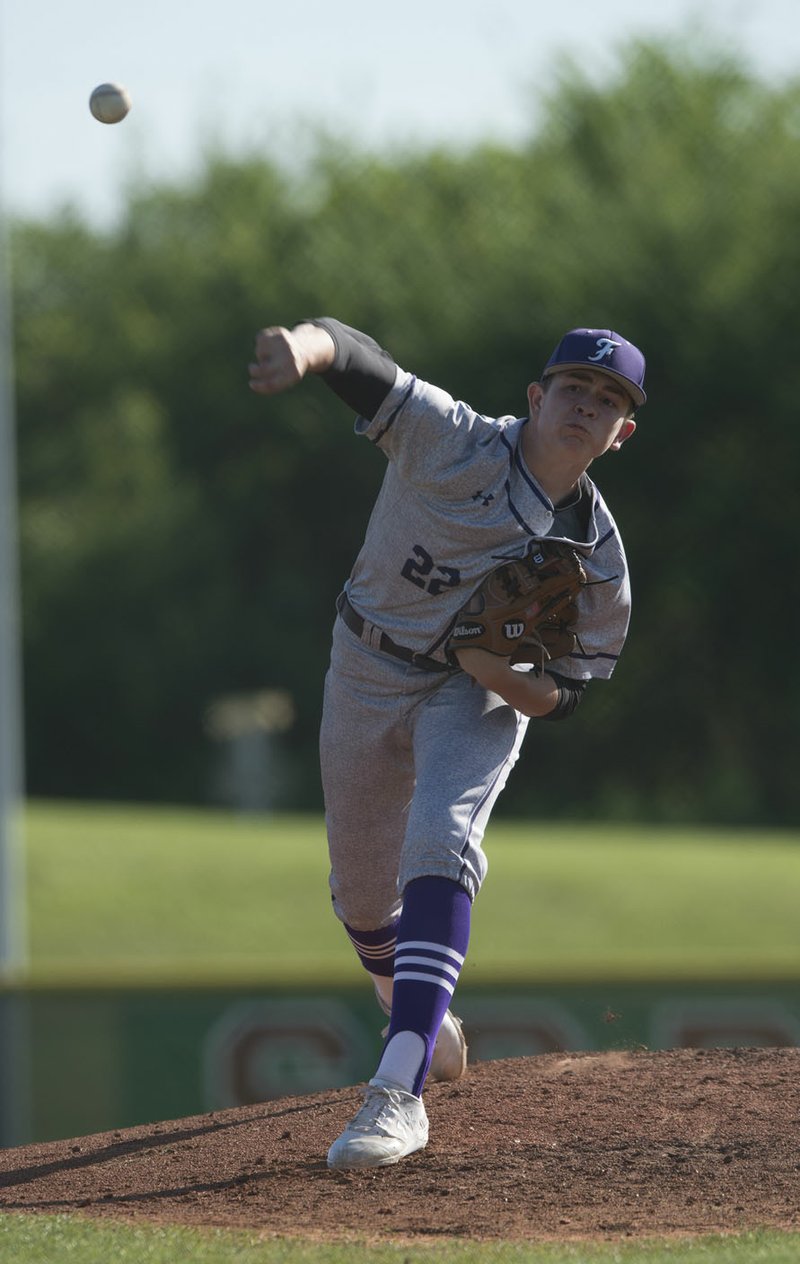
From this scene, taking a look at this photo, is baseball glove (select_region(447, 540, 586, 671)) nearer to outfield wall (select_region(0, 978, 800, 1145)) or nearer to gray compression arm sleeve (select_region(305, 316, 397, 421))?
gray compression arm sleeve (select_region(305, 316, 397, 421))

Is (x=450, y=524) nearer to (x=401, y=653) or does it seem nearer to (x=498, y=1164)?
(x=401, y=653)

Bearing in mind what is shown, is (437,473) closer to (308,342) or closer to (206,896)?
(308,342)

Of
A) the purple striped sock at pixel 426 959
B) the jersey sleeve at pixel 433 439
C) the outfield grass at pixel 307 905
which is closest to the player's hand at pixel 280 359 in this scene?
the jersey sleeve at pixel 433 439

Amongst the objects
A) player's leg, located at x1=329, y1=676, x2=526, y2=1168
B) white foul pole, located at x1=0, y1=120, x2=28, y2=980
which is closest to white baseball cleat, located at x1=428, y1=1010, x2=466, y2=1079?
player's leg, located at x1=329, y1=676, x2=526, y2=1168

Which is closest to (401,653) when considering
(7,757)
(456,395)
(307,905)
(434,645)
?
(434,645)

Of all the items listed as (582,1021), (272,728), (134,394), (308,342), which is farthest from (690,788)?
(308,342)

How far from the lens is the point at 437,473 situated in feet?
12.1

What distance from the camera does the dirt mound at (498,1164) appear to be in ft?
10.7

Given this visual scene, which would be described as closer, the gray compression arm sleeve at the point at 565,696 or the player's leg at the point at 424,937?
the player's leg at the point at 424,937

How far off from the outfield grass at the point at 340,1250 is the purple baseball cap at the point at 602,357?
1.62 m

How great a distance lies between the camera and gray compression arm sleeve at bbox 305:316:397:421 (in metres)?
3.50

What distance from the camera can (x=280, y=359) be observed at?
3.22 meters

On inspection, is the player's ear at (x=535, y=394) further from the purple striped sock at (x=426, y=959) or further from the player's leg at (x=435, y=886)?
the purple striped sock at (x=426, y=959)

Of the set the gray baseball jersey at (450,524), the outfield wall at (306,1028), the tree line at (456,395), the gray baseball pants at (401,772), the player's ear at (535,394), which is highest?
the tree line at (456,395)
